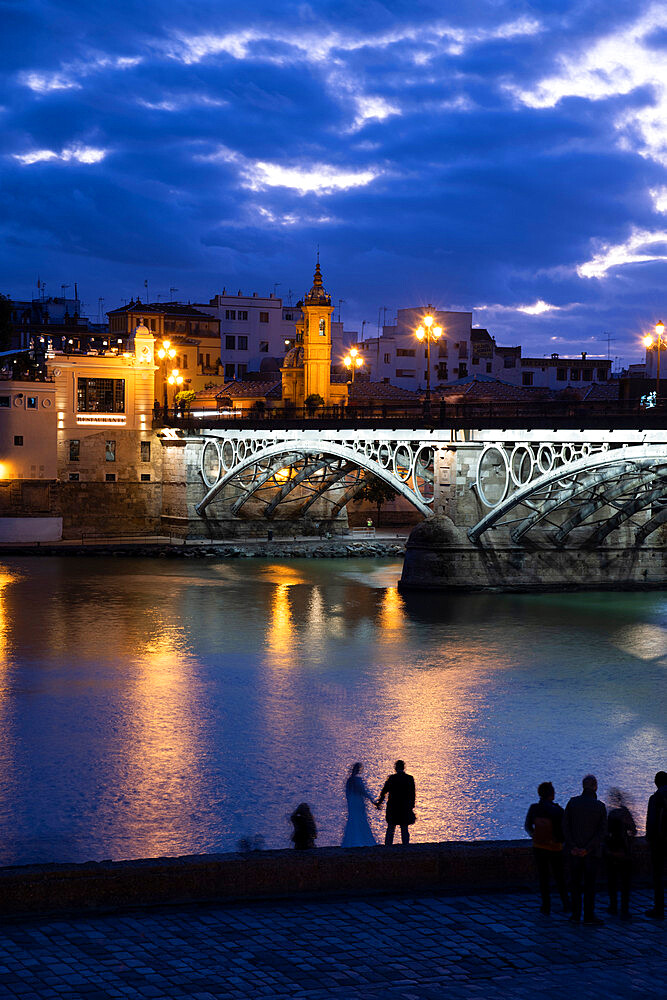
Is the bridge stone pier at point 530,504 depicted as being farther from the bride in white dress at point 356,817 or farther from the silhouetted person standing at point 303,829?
the silhouetted person standing at point 303,829

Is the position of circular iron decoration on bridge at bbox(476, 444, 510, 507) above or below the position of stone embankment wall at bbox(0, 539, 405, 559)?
above

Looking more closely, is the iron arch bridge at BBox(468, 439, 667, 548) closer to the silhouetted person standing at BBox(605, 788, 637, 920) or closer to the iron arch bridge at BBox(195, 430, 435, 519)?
the iron arch bridge at BBox(195, 430, 435, 519)

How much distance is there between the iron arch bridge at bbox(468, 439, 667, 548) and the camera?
37291 mm

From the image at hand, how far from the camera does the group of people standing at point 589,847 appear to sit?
10.3m

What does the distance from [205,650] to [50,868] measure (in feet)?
74.2

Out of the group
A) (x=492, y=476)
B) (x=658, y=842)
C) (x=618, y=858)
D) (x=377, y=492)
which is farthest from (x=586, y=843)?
(x=377, y=492)

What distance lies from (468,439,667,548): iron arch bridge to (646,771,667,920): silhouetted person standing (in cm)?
2576

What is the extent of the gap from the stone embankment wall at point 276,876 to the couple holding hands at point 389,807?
228cm

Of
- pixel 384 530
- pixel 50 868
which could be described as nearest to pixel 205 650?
pixel 50 868

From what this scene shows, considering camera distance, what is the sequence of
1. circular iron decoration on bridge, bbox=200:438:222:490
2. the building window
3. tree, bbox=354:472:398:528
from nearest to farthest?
circular iron decoration on bridge, bbox=200:438:222:490
the building window
tree, bbox=354:472:398:528

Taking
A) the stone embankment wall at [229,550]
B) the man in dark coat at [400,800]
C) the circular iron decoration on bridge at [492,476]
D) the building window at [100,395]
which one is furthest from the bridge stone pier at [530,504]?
the man in dark coat at [400,800]

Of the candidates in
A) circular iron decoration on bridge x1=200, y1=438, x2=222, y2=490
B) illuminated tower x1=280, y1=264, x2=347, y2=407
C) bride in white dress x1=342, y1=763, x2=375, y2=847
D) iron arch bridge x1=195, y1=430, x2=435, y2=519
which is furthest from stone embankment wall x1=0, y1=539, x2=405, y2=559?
bride in white dress x1=342, y1=763, x2=375, y2=847

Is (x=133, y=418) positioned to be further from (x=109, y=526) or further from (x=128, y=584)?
(x=128, y=584)

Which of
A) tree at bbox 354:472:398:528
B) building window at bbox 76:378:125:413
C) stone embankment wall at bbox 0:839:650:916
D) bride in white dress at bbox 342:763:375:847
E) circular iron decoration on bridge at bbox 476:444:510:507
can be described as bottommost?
bride in white dress at bbox 342:763:375:847
